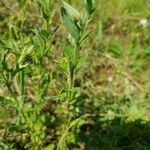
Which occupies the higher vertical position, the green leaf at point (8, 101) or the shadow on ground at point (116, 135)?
the green leaf at point (8, 101)

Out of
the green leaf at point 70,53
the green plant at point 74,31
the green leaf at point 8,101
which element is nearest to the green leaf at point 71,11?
the green plant at point 74,31

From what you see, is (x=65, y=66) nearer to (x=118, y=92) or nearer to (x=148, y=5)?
(x=118, y=92)

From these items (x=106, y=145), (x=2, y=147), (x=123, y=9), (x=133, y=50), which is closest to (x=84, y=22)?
(x=2, y=147)

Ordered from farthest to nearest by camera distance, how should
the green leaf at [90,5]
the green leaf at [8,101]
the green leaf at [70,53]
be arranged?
1. the green leaf at [8,101]
2. the green leaf at [70,53]
3. the green leaf at [90,5]

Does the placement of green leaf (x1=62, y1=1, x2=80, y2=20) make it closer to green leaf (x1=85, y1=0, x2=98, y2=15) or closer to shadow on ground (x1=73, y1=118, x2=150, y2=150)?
green leaf (x1=85, y1=0, x2=98, y2=15)

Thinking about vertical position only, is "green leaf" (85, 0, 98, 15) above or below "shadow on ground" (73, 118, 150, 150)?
above

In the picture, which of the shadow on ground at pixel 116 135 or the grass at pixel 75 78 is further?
the shadow on ground at pixel 116 135

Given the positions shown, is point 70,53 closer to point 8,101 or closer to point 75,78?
point 8,101

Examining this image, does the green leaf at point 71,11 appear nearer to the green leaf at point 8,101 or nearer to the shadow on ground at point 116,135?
the green leaf at point 8,101

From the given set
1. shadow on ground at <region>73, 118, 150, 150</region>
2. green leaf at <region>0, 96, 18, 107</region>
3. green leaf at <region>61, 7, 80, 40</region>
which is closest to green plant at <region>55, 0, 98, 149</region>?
green leaf at <region>61, 7, 80, 40</region>
